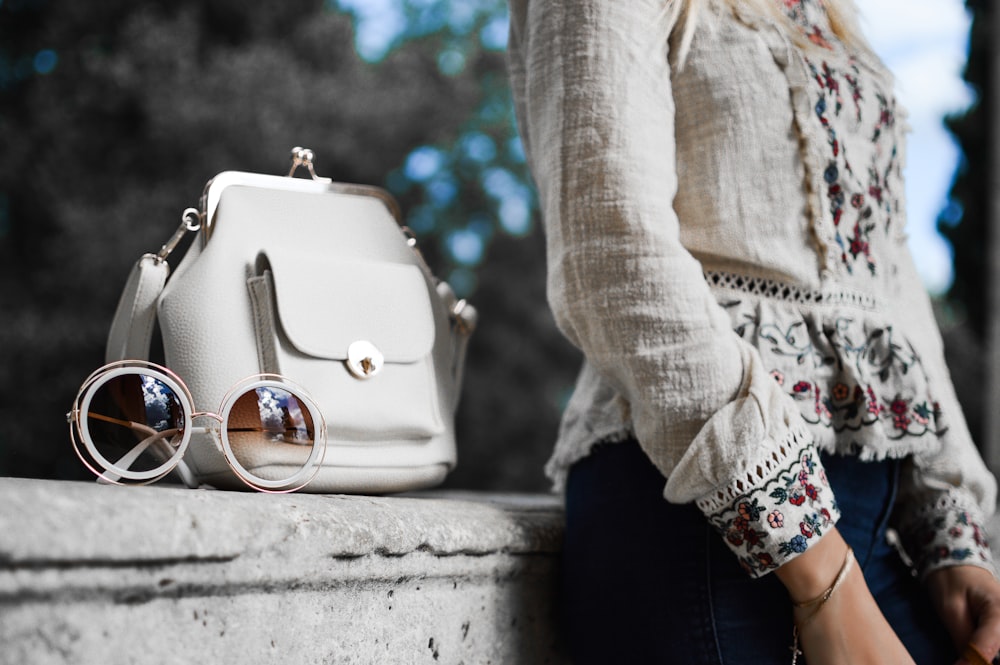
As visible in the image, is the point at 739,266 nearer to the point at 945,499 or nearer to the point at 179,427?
the point at 945,499

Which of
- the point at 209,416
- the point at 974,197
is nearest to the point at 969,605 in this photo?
the point at 209,416

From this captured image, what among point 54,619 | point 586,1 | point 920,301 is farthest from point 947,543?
point 54,619

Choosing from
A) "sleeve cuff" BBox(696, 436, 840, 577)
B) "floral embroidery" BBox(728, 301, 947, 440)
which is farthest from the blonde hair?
"sleeve cuff" BBox(696, 436, 840, 577)

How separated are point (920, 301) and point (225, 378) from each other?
2.78ft

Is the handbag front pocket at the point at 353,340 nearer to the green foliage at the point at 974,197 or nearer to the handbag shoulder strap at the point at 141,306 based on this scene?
the handbag shoulder strap at the point at 141,306

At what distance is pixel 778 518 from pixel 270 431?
43 centimetres

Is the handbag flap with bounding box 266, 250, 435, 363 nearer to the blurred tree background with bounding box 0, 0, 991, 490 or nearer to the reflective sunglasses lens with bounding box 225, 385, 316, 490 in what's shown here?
the reflective sunglasses lens with bounding box 225, 385, 316, 490

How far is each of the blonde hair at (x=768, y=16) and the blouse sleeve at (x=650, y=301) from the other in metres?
0.02

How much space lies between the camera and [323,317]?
32.0 inches

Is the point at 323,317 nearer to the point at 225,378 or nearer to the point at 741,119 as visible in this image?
the point at 225,378

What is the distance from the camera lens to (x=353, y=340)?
0.83 meters

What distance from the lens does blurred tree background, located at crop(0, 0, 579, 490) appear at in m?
4.52

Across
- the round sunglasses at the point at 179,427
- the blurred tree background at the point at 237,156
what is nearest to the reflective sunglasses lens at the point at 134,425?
the round sunglasses at the point at 179,427

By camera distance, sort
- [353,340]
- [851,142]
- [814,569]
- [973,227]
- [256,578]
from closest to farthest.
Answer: [256,578] → [814,569] → [353,340] → [851,142] → [973,227]
